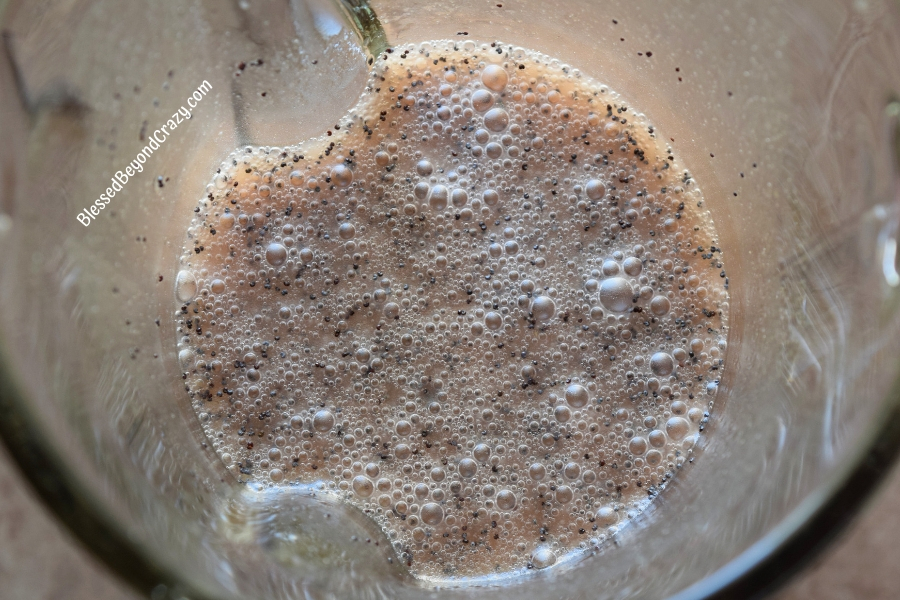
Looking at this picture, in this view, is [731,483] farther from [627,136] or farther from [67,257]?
[67,257]

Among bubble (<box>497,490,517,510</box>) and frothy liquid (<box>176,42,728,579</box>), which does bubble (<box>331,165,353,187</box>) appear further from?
bubble (<box>497,490,517,510</box>)

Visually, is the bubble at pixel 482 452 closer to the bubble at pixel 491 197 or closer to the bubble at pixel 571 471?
the bubble at pixel 571 471

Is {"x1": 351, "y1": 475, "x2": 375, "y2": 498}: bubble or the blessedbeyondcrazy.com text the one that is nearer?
the blessedbeyondcrazy.com text

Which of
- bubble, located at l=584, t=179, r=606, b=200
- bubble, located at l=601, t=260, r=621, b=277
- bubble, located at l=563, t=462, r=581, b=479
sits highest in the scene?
bubble, located at l=584, t=179, r=606, b=200

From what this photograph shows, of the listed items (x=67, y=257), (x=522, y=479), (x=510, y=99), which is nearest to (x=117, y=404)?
(x=67, y=257)

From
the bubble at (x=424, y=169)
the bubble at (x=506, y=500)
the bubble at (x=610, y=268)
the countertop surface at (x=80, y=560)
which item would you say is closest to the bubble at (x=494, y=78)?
the bubble at (x=424, y=169)

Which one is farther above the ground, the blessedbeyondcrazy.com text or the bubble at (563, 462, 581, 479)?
the blessedbeyondcrazy.com text

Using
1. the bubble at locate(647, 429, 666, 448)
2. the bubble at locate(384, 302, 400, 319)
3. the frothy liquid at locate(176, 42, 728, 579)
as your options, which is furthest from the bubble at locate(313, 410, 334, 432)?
the bubble at locate(647, 429, 666, 448)

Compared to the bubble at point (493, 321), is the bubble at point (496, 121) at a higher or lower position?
higher

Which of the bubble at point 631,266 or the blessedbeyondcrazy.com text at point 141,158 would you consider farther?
the bubble at point 631,266
